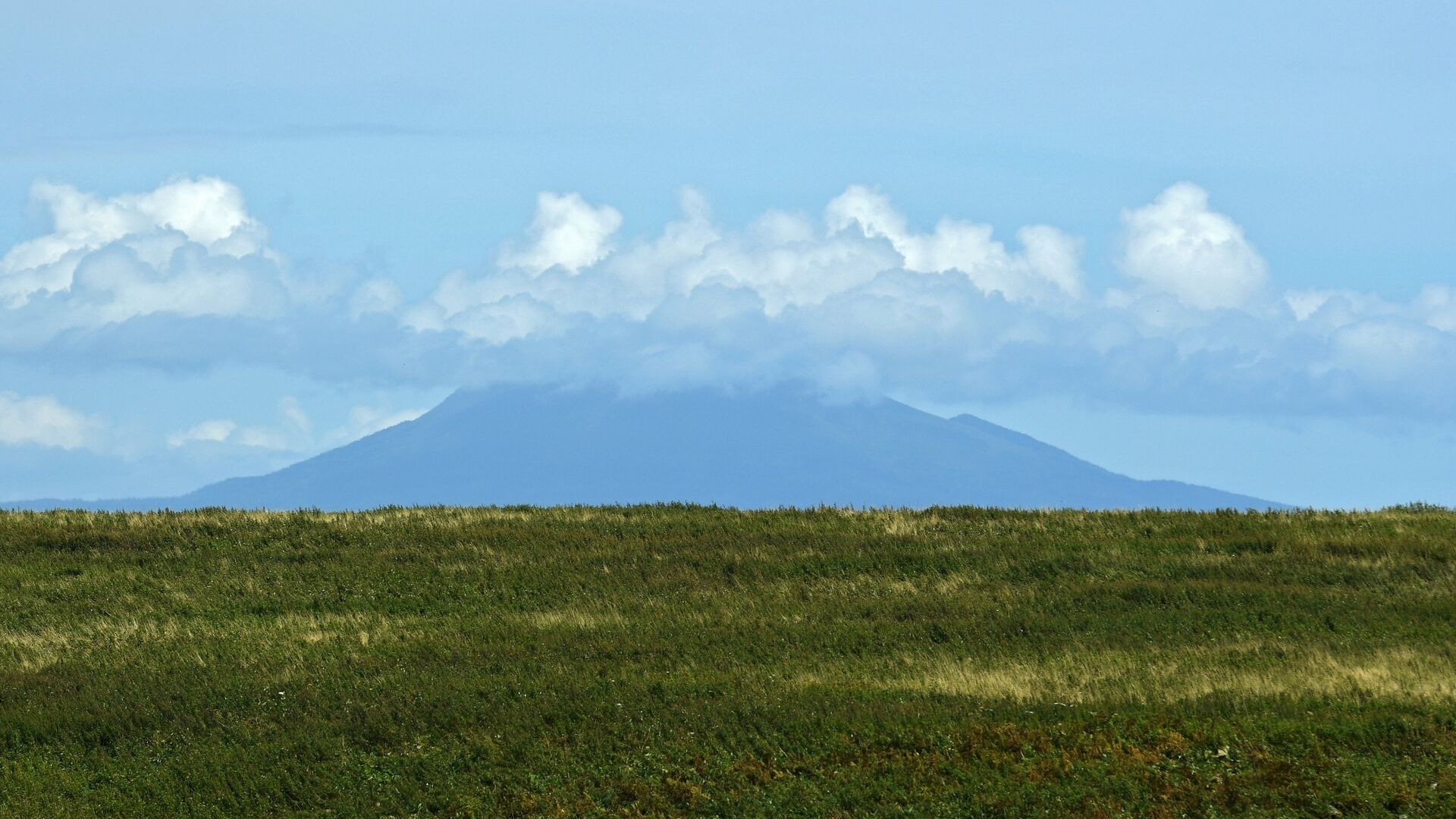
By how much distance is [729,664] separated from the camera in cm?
2286

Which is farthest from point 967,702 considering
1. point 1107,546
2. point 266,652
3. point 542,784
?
point 1107,546

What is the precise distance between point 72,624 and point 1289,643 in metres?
22.7

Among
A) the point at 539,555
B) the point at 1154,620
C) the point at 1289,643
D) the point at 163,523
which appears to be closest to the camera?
the point at 1289,643

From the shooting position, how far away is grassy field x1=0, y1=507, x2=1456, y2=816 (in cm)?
1652

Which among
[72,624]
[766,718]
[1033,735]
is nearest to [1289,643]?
[1033,735]

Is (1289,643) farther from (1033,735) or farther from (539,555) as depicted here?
(539,555)

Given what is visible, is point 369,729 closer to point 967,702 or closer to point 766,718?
point 766,718

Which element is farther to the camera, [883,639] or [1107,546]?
[1107,546]

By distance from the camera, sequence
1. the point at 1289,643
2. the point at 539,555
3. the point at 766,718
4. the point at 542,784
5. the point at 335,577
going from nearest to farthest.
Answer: the point at 542,784 < the point at 766,718 < the point at 1289,643 < the point at 335,577 < the point at 539,555

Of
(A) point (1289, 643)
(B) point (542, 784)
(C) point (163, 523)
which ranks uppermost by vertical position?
(C) point (163, 523)

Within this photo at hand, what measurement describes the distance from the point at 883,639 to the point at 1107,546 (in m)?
10.9

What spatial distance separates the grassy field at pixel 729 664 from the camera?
16.5 m

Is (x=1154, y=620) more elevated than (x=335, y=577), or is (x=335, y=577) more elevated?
(x=335, y=577)

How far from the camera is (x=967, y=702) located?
19109 millimetres
